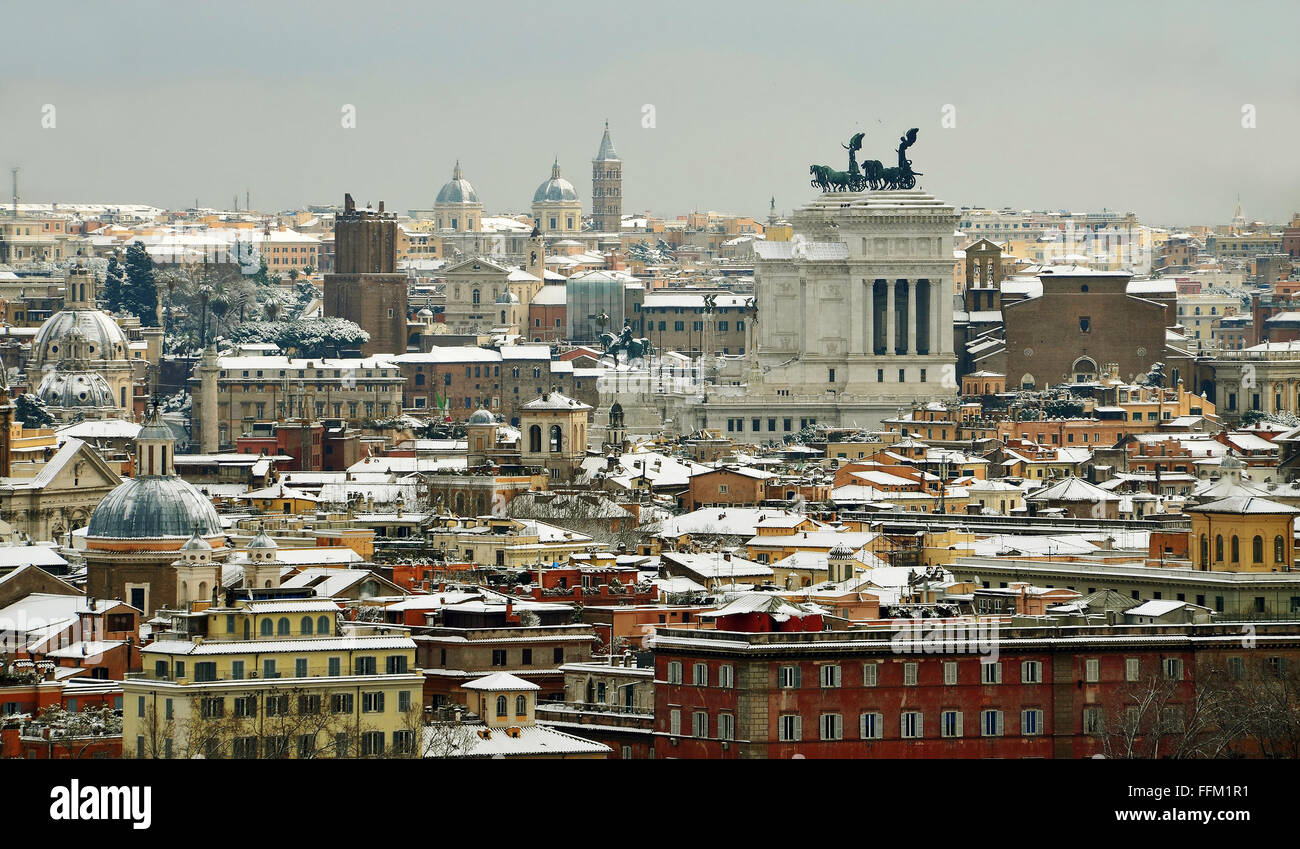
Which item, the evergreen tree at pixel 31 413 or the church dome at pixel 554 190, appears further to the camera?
the church dome at pixel 554 190

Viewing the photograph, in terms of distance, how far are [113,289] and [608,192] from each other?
69237 millimetres

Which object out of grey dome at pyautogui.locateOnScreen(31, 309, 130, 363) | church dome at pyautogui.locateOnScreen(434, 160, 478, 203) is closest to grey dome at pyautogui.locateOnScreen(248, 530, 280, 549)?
grey dome at pyautogui.locateOnScreen(31, 309, 130, 363)

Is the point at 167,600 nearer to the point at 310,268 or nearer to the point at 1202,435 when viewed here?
the point at 1202,435

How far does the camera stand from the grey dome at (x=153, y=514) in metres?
44.9

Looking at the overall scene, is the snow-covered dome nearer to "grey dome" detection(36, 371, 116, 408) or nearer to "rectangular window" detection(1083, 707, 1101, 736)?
"rectangular window" detection(1083, 707, 1101, 736)

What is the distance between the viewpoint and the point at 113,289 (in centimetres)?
11794

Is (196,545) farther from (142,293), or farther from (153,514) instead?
(142,293)

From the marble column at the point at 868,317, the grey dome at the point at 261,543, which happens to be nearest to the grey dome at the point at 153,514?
the grey dome at the point at 261,543

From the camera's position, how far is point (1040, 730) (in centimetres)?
3309

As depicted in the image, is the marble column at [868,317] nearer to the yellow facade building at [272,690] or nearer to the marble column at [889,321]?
the marble column at [889,321]

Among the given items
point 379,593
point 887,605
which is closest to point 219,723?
point 887,605

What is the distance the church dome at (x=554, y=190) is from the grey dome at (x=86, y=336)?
8024cm

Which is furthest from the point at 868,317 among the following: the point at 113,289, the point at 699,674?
the point at 699,674

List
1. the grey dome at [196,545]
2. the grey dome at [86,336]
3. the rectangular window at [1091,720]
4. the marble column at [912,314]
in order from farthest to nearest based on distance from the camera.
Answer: the grey dome at [86,336] < the marble column at [912,314] < the grey dome at [196,545] < the rectangular window at [1091,720]
